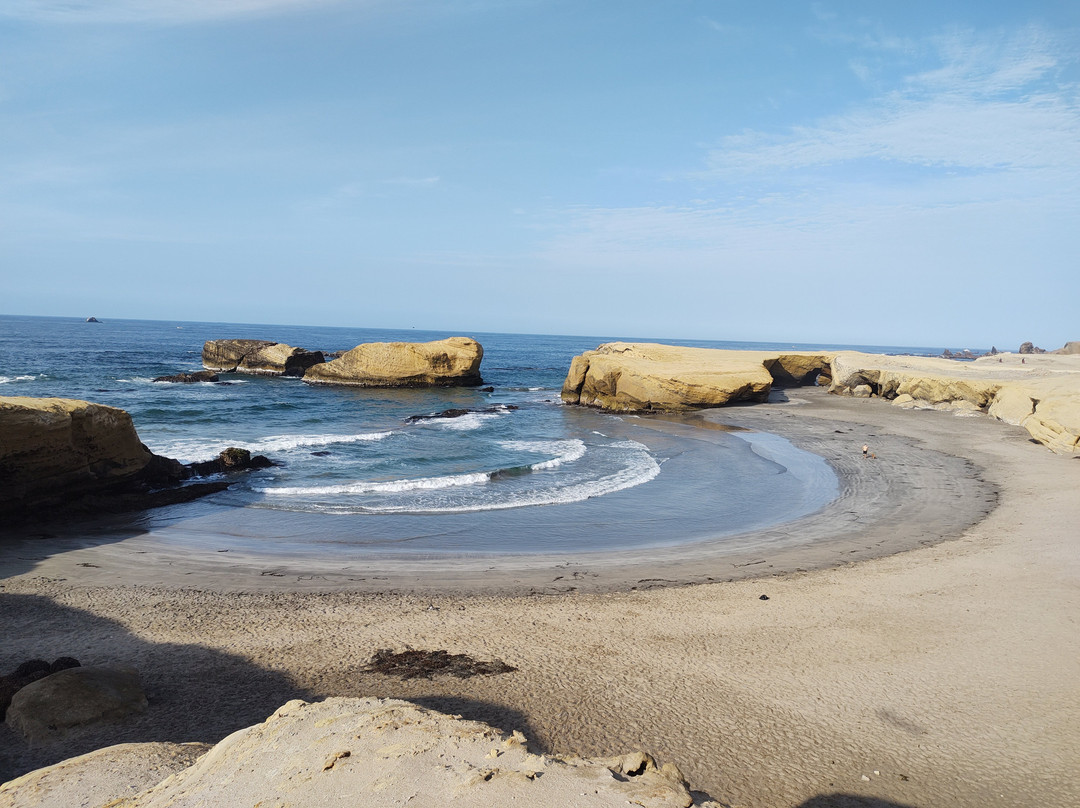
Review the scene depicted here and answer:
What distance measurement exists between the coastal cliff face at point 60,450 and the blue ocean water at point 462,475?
1.53 meters

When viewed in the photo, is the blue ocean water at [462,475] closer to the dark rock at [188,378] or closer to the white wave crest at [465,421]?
the white wave crest at [465,421]

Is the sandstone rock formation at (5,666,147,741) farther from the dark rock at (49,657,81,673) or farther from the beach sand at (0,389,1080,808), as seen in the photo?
the dark rock at (49,657,81,673)

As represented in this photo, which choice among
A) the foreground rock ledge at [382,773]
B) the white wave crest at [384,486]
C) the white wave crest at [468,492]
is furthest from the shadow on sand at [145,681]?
the white wave crest at [384,486]

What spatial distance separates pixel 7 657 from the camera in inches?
267

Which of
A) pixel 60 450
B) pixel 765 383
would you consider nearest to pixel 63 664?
pixel 60 450

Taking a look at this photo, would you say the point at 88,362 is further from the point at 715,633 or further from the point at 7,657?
the point at 715,633

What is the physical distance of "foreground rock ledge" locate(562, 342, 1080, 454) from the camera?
26.0 metres

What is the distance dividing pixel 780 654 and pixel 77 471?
43.7 feet

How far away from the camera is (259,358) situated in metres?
45.8

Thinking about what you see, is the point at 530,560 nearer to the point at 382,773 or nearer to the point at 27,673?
the point at 27,673

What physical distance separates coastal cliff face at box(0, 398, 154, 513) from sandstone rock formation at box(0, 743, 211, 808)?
9.67 meters

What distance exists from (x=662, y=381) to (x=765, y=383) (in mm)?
5671

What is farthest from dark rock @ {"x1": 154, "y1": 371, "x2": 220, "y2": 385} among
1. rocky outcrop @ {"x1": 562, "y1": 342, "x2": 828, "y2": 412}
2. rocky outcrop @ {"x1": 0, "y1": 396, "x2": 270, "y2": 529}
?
rocky outcrop @ {"x1": 0, "y1": 396, "x2": 270, "y2": 529}

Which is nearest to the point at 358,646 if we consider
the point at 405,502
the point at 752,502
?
the point at 405,502
